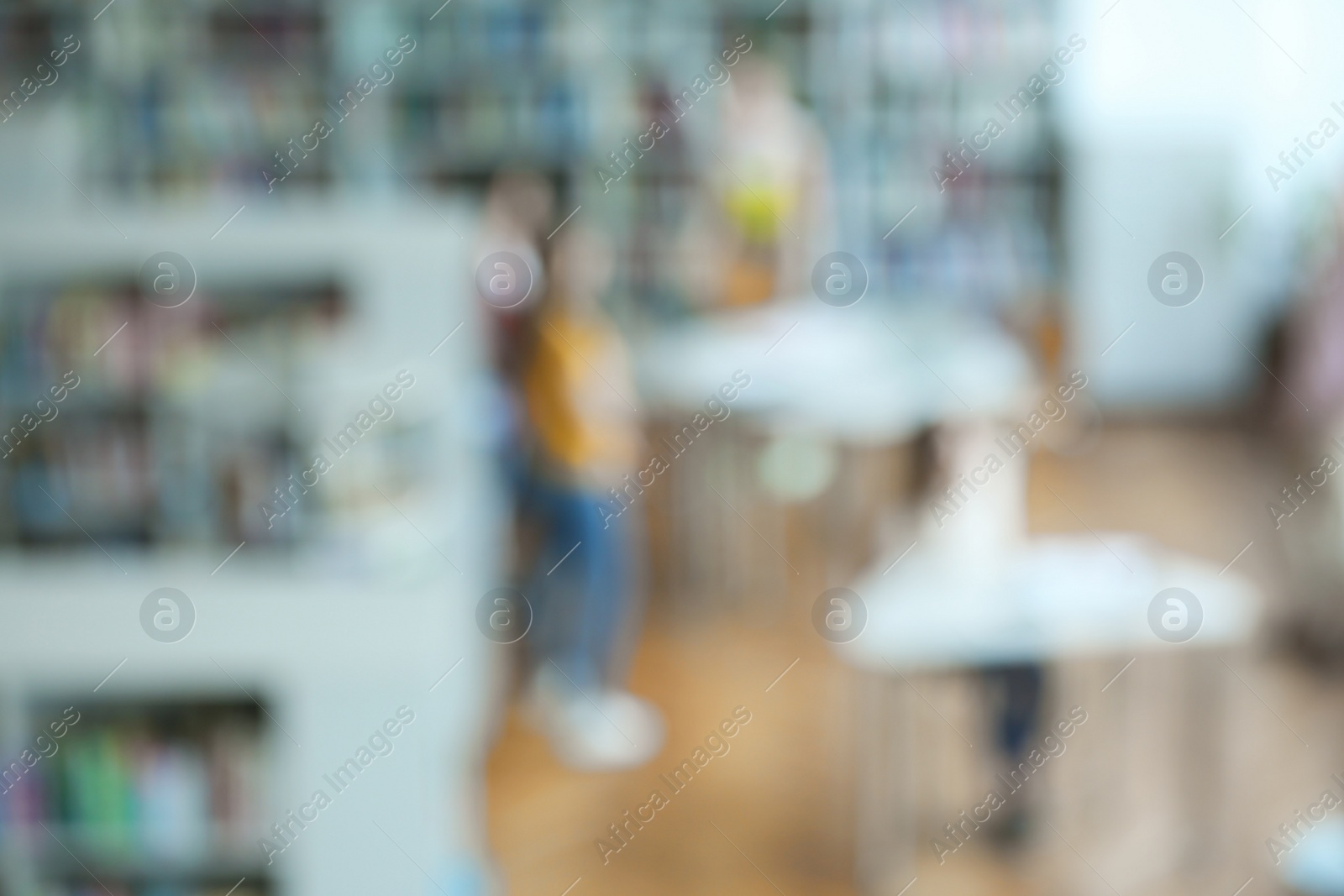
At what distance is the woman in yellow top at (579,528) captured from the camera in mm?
3816

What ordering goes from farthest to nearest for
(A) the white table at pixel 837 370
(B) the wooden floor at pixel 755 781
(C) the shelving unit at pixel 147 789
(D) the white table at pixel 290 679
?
(A) the white table at pixel 837 370, (B) the wooden floor at pixel 755 781, (C) the shelving unit at pixel 147 789, (D) the white table at pixel 290 679

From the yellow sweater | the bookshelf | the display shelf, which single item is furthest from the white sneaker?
the display shelf

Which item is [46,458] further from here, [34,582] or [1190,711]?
[1190,711]

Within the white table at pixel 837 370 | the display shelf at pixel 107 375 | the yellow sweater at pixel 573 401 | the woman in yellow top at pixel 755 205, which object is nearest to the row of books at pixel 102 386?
the display shelf at pixel 107 375

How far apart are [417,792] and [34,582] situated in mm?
781

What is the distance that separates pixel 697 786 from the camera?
3.64m

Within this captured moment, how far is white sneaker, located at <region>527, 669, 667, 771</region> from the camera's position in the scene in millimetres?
3836

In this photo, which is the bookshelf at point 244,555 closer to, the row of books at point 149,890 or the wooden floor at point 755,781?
the row of books at point 149,890

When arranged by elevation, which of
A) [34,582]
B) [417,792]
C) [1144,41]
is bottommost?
[417,792]

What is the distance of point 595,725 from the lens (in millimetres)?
3988

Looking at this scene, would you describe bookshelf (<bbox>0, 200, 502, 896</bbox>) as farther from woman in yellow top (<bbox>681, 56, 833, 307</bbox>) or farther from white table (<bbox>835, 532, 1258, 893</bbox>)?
woman in yellow top (<bbox>681, 56, 833, 307</bbox>)

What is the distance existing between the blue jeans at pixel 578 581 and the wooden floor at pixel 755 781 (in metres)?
0.26

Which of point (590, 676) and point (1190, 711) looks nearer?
point (1190, 711)

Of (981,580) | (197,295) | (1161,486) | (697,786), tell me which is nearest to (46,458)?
(197,295)
